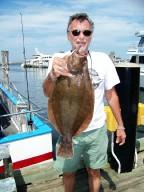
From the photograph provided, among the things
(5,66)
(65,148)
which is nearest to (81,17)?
(65,148)

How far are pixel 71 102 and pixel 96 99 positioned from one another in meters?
0.56

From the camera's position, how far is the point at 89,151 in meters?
3.26

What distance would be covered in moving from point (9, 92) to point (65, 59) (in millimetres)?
10587

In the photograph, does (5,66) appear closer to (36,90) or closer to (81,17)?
(81,17)

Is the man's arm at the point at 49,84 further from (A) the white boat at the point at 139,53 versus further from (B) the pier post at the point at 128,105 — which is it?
(A) the white boat at the point at 139,53

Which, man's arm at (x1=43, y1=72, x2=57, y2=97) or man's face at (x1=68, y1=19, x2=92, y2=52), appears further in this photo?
man's face at (x1=68, y1=19, x2=92, y2=52)

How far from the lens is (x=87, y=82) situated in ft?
8.06

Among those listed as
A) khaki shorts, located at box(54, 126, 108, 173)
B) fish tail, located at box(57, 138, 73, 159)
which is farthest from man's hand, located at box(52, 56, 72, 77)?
khaki shorts, located at box(54, 126, 108, 173)

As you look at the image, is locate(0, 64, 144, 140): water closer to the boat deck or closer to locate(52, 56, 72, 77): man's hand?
locate(52, 56, 72, 77): man's hand

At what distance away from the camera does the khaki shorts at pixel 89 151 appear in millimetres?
3146

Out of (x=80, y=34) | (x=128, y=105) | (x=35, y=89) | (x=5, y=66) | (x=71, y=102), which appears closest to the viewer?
(x=71, y=102)

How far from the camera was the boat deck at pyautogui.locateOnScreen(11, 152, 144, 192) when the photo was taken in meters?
4.27

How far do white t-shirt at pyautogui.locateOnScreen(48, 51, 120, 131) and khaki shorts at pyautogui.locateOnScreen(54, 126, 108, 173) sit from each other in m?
0.11

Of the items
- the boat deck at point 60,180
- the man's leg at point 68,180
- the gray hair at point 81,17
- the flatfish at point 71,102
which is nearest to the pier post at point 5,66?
the boat deck at point 60,180
